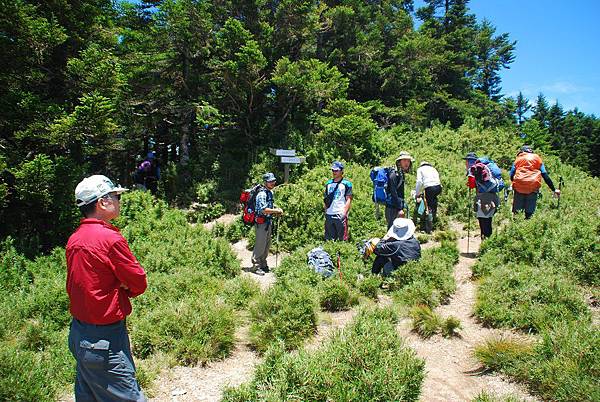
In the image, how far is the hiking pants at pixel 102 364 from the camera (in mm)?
2828

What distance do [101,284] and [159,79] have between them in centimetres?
1591

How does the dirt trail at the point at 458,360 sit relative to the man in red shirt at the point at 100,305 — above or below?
below

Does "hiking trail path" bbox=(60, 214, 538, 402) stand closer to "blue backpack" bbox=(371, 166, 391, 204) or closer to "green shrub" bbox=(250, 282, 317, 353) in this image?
"green shrub" bbox=(250, 282, 317, 353)

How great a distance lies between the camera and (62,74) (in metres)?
11.2

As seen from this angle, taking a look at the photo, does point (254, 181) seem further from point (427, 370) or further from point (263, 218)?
point (427, 370)

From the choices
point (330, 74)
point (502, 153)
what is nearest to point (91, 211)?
point (330, 74)

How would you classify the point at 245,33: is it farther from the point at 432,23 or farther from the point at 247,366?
the point at 432,23

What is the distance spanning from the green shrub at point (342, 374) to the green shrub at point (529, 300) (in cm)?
198

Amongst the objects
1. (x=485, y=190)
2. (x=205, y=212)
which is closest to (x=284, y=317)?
(x=485, y=190)

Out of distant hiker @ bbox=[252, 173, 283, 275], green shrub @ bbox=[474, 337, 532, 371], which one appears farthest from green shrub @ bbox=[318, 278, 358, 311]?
distant hiker @ bbox=[252, 173, 283, 275]

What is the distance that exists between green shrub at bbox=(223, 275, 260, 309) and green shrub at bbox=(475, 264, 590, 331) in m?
3.53

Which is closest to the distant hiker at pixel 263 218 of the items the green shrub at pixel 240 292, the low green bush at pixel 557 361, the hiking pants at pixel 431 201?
the green shrub at pixel 240 292

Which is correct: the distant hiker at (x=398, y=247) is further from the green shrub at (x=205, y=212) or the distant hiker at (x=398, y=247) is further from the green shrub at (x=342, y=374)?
the green shrub at (x=205, y=212)

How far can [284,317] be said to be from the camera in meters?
5.53
